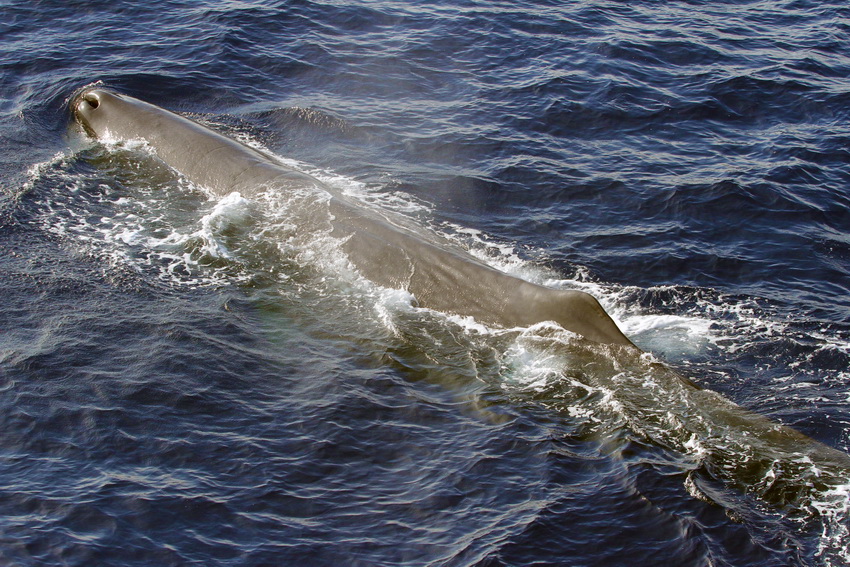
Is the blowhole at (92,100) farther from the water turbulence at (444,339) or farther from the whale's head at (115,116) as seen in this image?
the water turbulence at (444,339)

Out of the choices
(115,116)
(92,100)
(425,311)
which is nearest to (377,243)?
(425,311)

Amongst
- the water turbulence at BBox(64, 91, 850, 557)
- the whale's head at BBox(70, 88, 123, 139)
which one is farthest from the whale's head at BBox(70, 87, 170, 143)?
the water turbulence at BBox(64, 91, 850, 557)

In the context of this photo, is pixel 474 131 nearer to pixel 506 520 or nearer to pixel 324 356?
pixel 324 356

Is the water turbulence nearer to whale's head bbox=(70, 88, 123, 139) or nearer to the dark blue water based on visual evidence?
the dark blue water

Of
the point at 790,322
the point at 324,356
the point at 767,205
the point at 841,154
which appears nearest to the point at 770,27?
the point at 841,154

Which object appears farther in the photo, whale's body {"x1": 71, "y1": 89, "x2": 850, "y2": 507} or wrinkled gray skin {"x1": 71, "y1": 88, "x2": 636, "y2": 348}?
wrinkled gray skin {"x1": 71, "y1": 88, "x2": 636, "y2": 348}

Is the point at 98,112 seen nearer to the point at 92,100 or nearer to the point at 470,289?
the point at 92,100

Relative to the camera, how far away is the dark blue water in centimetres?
922

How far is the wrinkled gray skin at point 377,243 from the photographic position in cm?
1226

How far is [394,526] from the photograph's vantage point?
9.14m

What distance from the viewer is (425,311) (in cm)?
1329

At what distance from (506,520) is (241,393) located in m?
4.22

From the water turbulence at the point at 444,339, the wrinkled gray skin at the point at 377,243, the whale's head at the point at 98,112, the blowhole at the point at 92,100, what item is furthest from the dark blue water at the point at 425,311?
the blowhole at the point at 92,100

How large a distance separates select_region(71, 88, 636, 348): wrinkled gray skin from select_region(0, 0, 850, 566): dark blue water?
348 millimetres
